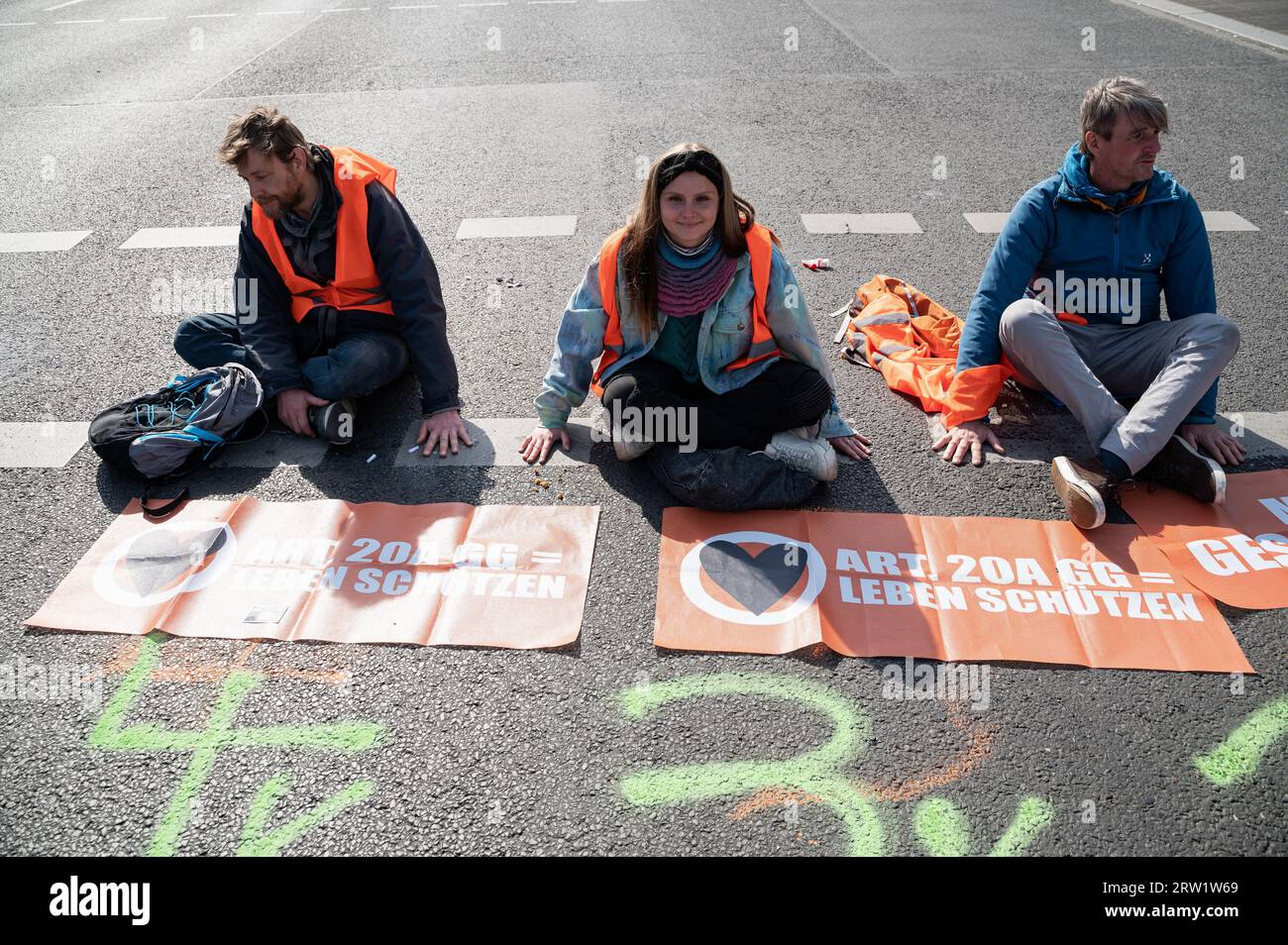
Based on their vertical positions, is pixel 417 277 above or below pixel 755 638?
above

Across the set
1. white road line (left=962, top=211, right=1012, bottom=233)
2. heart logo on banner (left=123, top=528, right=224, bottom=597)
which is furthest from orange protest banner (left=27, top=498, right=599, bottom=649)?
white road line (left=962, top=211, right=1012, bottom=233)

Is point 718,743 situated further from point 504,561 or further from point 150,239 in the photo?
point 150,239

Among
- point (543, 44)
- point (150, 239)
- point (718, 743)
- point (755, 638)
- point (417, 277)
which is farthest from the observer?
point (543, 44)

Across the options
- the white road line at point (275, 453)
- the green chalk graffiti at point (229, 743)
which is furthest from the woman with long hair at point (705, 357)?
the green chalk graffiti at point (229, 743)

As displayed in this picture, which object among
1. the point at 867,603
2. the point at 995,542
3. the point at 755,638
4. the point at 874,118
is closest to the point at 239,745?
the point at 755,638

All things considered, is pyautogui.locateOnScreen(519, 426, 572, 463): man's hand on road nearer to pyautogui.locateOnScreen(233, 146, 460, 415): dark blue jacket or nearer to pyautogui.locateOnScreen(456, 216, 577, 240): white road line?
pyautogui.locateOnScreen(233, 146, 460, 415): dark blue jacket

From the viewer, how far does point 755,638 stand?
2.85 metres

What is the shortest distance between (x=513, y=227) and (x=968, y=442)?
136 inches

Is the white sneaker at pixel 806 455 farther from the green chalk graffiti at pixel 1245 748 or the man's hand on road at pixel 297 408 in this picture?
the man's hand on road at pixel 297 408

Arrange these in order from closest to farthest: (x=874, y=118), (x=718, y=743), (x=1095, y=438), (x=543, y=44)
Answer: (x=718, y=743), (x=1095, y=438), (x=874, y=118), (x=543, y=44)

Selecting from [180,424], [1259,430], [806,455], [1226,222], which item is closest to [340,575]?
[180,424]

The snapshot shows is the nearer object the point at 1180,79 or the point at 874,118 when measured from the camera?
the point at 874,118
